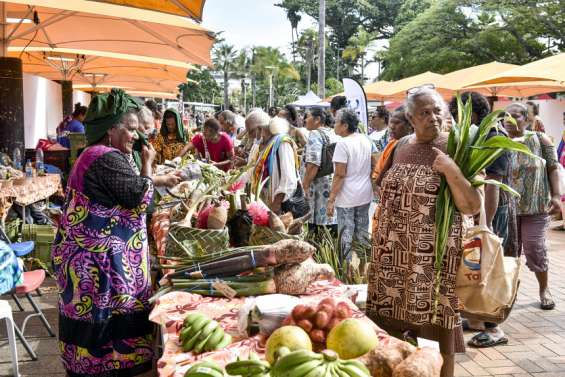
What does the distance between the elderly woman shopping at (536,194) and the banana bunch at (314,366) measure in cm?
430

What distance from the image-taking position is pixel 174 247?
3092 mm

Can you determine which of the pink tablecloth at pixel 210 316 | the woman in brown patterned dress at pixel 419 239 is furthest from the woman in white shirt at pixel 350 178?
the pink tablecloth at pixel 210 316

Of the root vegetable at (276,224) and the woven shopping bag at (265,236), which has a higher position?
the root vegetable at (276,224)

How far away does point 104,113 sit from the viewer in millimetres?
2807

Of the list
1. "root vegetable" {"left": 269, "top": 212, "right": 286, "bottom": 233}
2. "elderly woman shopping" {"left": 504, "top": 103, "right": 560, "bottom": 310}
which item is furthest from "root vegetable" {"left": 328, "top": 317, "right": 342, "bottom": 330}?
"elderly woman shopping" {"left": 504, "top": 103, "right": 560, "bottom": 310}

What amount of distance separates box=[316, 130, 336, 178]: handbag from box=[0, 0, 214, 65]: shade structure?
5.68ft

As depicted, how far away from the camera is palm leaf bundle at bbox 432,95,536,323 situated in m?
2.82

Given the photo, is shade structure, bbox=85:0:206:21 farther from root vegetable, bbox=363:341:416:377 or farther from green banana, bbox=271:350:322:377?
green banana, bbox=271:350:322:377

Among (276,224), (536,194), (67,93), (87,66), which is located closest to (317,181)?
(536,194)

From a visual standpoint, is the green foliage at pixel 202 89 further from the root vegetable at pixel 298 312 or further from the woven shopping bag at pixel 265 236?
the root vegetable at pixel 298 312

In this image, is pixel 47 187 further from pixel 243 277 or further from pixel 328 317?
pixel 328 317

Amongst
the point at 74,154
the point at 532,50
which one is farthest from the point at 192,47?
the point at 532,50

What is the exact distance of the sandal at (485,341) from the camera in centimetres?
464

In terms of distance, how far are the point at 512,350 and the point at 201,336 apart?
3305mm
